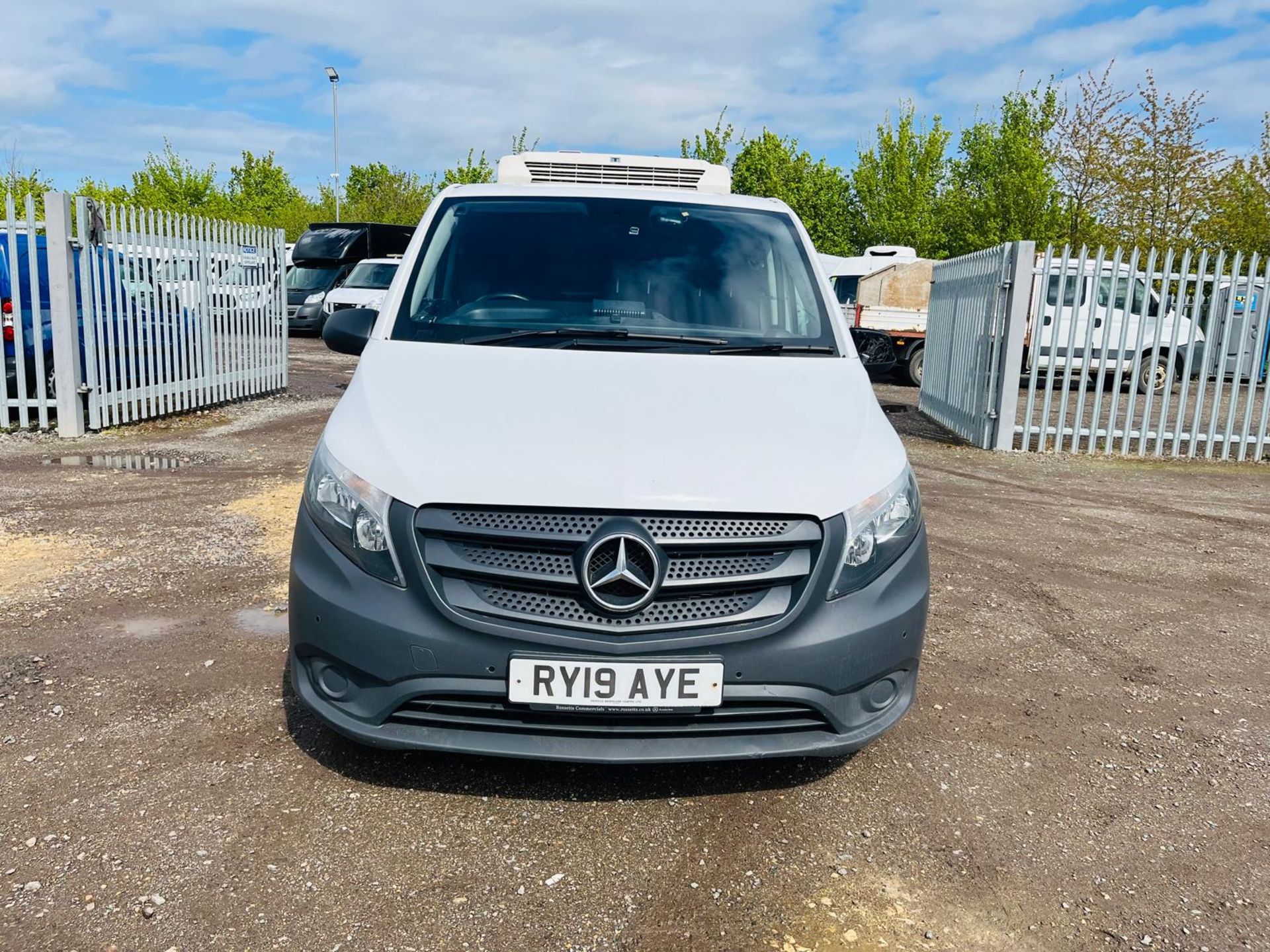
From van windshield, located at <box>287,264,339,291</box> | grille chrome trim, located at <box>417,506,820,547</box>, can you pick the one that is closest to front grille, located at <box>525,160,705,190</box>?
grille chrome trim, located at <box>417,506,820,547</box>

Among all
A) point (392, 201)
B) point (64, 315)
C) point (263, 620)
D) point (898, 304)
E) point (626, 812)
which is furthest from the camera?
point (392, 201)

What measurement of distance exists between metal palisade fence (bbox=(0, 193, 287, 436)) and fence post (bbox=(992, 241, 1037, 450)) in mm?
8517

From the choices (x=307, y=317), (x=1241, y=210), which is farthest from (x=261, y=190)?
(x=1241, y=210)

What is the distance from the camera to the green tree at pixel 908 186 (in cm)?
3566

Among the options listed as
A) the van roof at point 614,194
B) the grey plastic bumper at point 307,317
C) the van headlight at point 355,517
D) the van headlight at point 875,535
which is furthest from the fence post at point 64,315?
the grey plastic bumper at point 307,317

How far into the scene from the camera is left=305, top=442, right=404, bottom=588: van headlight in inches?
110

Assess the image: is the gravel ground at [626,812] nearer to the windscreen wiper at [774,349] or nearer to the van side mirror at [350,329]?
the van side mirror at [350,329]

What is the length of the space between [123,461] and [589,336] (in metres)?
6.40

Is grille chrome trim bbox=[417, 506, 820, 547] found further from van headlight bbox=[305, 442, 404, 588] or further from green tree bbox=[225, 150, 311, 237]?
green tree bbox=[225, 150, 311, 237]

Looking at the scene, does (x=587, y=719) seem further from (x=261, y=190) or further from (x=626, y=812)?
(x=261, y=190)

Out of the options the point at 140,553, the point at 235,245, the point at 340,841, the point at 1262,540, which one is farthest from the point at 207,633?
the point at 235,245

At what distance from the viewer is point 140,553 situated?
5781 mm

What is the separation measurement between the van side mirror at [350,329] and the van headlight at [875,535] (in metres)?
2.23

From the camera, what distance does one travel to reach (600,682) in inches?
107
